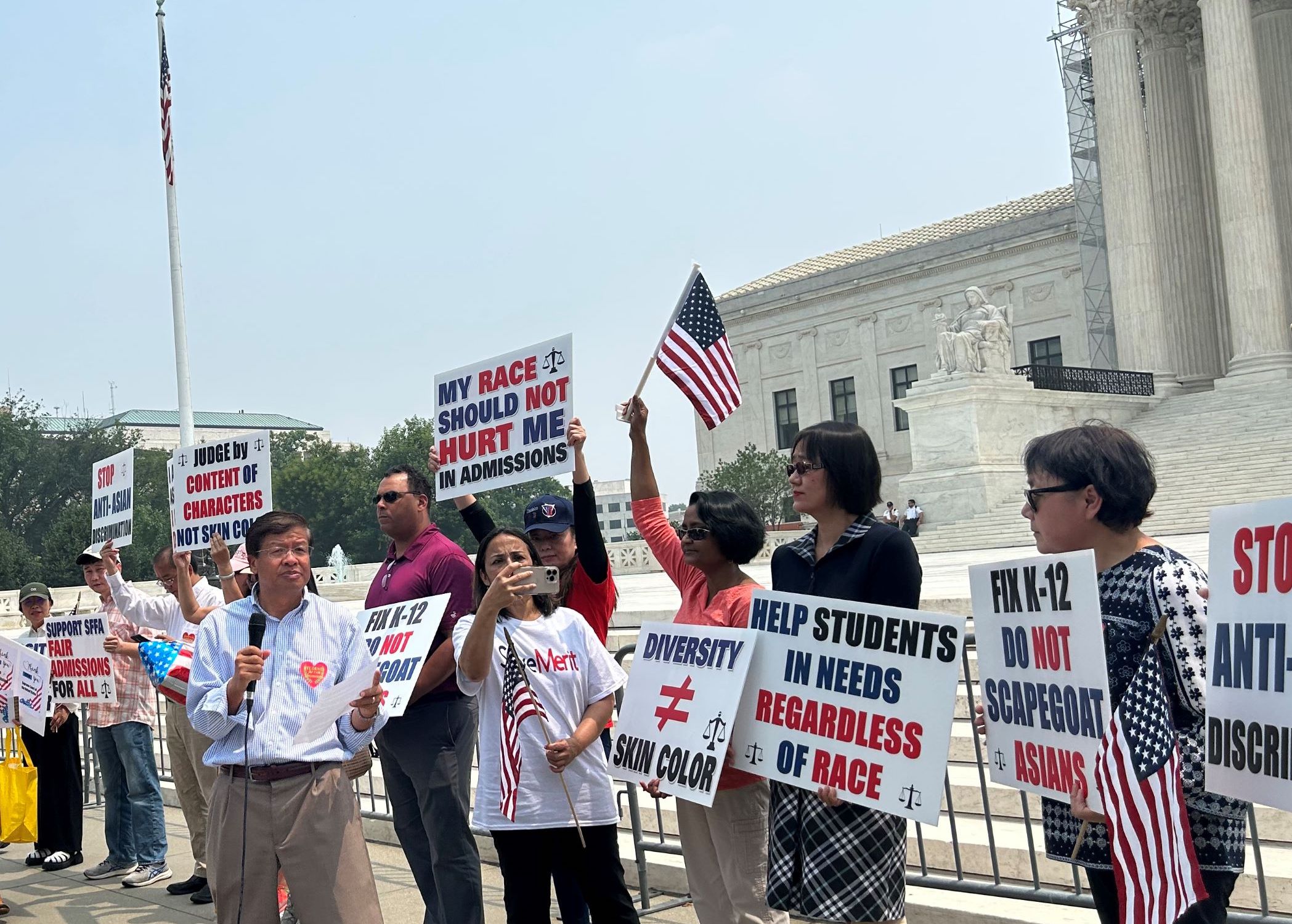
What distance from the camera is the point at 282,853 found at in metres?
4.87

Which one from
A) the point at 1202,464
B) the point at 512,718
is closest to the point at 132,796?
the point at 512,718

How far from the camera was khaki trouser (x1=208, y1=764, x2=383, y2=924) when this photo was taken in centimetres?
486

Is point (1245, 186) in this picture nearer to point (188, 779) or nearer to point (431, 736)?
point (188, 779)

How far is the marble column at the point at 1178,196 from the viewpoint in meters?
36.9

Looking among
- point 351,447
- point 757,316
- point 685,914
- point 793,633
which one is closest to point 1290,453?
point 685,914

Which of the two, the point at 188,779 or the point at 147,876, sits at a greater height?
the point at 188,779

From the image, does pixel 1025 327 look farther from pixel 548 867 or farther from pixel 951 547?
pixel 548 867

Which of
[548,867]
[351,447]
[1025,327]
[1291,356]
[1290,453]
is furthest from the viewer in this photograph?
[351,447]

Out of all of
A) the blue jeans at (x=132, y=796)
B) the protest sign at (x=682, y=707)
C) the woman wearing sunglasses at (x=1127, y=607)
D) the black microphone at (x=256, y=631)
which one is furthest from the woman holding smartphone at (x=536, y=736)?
the blue jeans at (x=132, y=796)

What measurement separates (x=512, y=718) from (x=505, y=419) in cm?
238

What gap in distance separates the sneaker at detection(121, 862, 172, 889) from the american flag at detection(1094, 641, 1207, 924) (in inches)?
262

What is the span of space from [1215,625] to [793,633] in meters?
1.49

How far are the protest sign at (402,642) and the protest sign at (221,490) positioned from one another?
250 cm

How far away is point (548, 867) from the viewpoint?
4730 mm
